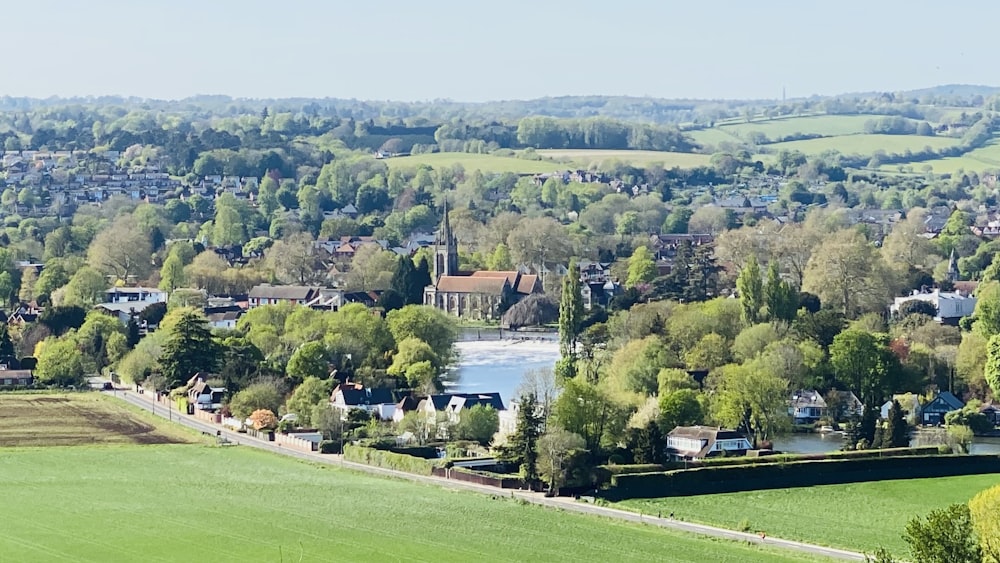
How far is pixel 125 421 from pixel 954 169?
109947mm

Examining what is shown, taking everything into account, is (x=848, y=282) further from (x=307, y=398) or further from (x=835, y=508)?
(x=835, y=508)

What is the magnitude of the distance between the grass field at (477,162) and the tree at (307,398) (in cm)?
8719

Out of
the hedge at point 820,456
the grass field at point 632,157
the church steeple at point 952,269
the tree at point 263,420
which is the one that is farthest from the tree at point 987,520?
the grass field at point 632,157

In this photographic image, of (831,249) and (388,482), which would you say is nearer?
(388,482)

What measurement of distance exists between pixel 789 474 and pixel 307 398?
12.9 metres

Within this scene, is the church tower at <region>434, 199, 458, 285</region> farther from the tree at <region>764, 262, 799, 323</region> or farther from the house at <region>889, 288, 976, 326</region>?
the tree at <region>764, 262, 799, 323</region>

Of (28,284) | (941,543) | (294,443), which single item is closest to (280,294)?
(28,284)

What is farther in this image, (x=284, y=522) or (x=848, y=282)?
(x=848, y=282)

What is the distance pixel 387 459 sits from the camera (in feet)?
123

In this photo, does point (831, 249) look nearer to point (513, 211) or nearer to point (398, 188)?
point (513, 211)

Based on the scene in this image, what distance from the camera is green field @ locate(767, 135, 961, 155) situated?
520 ft

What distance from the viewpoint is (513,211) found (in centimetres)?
11188

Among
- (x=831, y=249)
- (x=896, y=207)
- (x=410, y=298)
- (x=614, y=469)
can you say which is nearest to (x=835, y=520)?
(x=614, y=469)

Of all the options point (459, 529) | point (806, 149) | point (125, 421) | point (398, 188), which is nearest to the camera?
point (459, 529)
